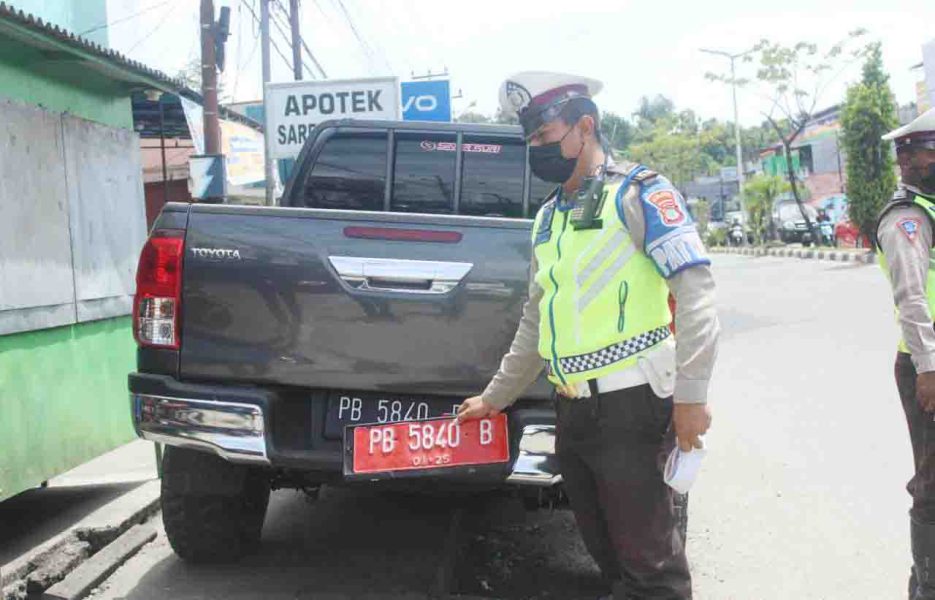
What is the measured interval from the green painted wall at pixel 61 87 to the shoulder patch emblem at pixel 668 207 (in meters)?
4.29

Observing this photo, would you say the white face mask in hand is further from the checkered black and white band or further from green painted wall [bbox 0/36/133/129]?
green painted wall [bbox 0/36/133/129]

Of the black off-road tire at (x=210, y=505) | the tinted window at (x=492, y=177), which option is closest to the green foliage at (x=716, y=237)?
the tinted window at (x=492, y=177)

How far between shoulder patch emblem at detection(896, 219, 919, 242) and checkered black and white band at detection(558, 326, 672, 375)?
101cm

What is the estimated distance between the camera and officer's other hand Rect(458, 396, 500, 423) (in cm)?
327

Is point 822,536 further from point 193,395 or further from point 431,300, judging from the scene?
point 193,395

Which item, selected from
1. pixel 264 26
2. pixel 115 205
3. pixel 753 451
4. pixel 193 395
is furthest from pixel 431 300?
pixel 264 26

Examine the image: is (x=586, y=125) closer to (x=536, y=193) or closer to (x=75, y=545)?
(x=536, y=193)

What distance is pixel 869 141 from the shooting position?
27719mm

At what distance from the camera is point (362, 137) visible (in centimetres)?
555

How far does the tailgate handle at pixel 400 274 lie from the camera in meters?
3.66

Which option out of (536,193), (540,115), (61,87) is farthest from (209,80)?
(540,115)

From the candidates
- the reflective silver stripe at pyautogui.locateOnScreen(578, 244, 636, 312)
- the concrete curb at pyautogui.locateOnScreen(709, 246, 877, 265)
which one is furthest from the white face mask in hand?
the concrete curb at pyautogui.locateOnScreen(709, 246, 877, 265)

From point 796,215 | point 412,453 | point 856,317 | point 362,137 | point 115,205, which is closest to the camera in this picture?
point 412,453

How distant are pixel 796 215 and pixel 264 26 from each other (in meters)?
28.5
